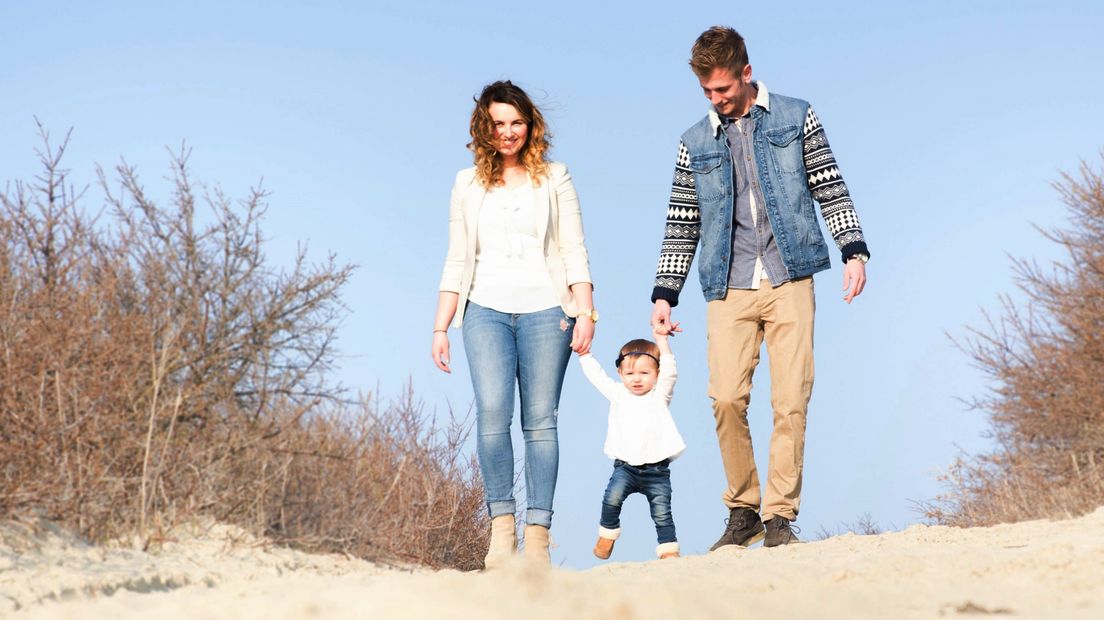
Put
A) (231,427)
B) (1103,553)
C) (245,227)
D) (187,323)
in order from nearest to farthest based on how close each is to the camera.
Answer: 1. (1103,553)
2. (231,427)
3. (187,323)
4. (245,227)

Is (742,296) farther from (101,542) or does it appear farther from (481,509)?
(101,542)

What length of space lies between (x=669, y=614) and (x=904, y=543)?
157 inches

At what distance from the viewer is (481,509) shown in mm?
9086

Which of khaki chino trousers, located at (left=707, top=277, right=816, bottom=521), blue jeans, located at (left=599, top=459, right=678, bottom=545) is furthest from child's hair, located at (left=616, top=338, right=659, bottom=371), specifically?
khaki chino trousers, located at (left=707, top=277, right=816, bottom=521)

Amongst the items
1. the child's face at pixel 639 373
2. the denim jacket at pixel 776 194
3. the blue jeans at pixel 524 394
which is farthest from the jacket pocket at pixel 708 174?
the blue jeans at pixel 524 394

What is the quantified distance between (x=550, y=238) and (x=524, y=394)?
0.85 metres

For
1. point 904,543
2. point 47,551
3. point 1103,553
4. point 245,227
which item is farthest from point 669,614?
point 245,227

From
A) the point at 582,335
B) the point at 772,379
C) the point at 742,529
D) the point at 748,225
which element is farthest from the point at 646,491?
the point at 582,335

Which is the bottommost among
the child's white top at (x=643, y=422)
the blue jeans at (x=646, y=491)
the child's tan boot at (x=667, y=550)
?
the child's tan boot at (x=667, y=550)

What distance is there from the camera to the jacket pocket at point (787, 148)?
22.7ft

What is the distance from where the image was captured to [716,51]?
6664 mm

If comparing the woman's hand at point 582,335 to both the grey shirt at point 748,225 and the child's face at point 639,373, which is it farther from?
the child's face at point 639,373

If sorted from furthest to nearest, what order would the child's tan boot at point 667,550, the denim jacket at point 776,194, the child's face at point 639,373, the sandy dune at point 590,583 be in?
the child's face at point 639,373 < the child's tan boot at point 667,550 < the denim jacket at point 776,194 < the sandy dune at point 590,583

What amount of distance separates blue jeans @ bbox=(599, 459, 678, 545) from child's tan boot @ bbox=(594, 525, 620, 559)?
0.03 metres
